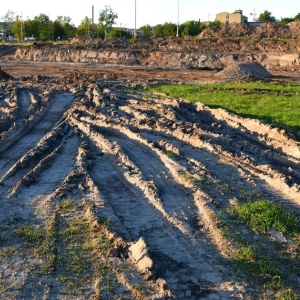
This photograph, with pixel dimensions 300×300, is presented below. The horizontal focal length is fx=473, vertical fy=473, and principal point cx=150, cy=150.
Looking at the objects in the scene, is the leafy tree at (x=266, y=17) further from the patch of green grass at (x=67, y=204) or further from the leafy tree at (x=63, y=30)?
the patch of green grass at (x=67, y=204)

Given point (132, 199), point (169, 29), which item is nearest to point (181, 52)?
point (169, 29)

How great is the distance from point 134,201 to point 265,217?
2.24 m

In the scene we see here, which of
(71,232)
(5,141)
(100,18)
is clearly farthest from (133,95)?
(100,18)

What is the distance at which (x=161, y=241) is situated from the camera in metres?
6.75

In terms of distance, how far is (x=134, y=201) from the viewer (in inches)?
323

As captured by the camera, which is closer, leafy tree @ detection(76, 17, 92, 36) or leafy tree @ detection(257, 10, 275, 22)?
leafy tree @ detection(76, 17, 92, 36)

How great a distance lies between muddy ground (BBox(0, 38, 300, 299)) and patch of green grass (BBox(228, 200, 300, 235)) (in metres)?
0.23

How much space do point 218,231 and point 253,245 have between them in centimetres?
58

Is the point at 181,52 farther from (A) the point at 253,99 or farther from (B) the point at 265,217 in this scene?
(B) the point at 265,217

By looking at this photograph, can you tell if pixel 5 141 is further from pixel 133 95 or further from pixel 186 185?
pixel 133 95

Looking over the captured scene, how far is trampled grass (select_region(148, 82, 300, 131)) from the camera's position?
1603 centimetres

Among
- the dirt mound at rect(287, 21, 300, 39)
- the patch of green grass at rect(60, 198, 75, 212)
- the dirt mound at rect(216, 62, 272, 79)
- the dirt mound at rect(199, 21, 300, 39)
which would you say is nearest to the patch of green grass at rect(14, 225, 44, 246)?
the patch of green grass at rect(60, 198, 75, 212)

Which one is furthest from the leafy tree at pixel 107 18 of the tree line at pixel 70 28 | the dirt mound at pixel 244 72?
the dirt mound at pixel 244 72

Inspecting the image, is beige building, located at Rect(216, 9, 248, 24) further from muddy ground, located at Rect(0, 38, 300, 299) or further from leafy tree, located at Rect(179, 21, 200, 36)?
muddy ground, located at Rect(0, 38, 300, 299)
